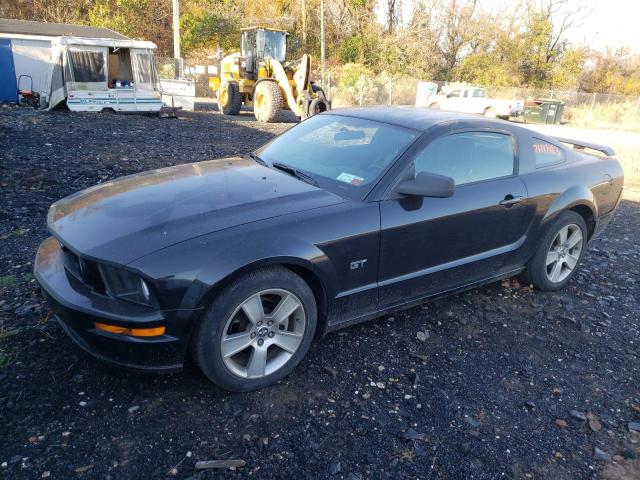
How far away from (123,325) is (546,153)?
3.53 m

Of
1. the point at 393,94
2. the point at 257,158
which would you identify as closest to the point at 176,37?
the point at 393,94

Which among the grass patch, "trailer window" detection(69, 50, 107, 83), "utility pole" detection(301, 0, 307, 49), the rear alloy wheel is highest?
"utility pole" detection(301, 0, 307, 49)

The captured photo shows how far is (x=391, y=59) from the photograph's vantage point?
3553 centimetres

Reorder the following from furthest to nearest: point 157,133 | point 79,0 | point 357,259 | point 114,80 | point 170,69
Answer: point 79,0 → point 170,69 → point 114,80 → point 157,133 → point 357,259

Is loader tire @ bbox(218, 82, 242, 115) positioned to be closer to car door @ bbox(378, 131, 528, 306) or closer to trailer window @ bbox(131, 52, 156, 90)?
trailer window @ bbox(131, 52, 156, 90)

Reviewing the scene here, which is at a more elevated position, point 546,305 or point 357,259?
point 357,259

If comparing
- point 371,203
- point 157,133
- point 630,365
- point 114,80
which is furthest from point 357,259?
point 114,80

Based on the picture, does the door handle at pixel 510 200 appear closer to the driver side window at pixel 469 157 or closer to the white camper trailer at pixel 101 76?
the driver side window at pixel 469 157

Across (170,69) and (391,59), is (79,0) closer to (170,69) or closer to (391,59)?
(170,69)

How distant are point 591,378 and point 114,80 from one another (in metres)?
16.7

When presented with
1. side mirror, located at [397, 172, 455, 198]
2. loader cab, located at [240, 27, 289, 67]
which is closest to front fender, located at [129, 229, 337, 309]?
side mirror, located at [397, 172, 455, 198]

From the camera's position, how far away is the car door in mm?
3090

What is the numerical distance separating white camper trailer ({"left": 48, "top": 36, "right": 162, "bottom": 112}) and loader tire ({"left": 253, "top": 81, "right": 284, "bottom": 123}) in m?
3.17

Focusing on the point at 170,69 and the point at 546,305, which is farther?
the point at 170,69
